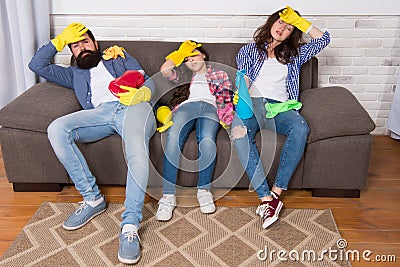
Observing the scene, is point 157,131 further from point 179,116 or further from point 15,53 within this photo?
point 15,53

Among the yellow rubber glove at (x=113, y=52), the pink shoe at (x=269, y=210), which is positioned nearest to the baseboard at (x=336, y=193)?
the pink shoe at (x=269, y=210)

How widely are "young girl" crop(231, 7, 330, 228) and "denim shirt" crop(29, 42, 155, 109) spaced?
52cm

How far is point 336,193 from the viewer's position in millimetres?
2453

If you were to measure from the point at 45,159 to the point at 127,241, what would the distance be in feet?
2.21

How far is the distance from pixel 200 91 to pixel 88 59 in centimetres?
58

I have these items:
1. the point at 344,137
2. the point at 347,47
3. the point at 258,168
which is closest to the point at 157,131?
the point at 258,168

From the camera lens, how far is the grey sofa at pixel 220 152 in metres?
2.32

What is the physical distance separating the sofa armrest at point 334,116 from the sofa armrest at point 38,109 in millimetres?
1181

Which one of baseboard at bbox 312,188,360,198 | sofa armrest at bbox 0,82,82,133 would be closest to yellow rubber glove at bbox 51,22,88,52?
sofa armrest at bbox 0,82,82,133

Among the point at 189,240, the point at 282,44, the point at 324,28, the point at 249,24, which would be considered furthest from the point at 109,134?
the point at 324,28

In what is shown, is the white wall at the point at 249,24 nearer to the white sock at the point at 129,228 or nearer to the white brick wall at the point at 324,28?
the white brick wall at the point at 324,28

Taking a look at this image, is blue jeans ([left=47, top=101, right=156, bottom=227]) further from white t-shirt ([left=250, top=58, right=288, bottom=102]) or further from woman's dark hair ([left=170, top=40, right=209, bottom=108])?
white t-shirt ([left=250, top=58, right=288, bottom=102])

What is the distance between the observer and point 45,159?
2.38 m

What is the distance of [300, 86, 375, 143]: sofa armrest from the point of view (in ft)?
7.53
